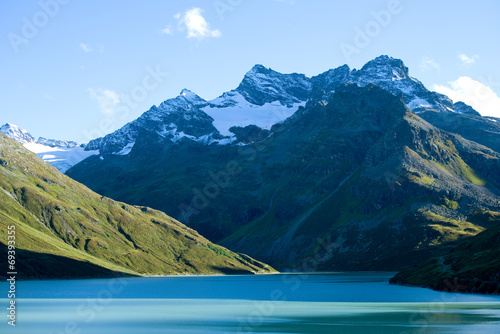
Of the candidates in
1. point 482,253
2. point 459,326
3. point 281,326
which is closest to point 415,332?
point 459,326

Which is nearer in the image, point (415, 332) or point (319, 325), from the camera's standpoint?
point (415, 332)

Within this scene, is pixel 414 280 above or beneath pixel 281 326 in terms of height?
beneath

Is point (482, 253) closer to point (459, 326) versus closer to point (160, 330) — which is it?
point (459, 326)

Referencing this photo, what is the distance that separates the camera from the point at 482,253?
170625 mm

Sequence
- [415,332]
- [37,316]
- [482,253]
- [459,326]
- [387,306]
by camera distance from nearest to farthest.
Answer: [415,332] → [459,326] → [37,316] → [387,306] → [482,253]

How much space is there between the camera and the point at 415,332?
77.3 m

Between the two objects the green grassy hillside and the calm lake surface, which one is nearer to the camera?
the calm lake surface

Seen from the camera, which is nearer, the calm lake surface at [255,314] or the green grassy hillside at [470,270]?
the calm lake surface at [255,314]

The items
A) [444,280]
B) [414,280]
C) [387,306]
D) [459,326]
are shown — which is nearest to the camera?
[459,326]

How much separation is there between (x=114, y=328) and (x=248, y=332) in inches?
867

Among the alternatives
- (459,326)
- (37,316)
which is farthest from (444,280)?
(37,316)

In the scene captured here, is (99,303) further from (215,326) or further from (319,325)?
(319,325)

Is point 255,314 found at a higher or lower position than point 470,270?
higher

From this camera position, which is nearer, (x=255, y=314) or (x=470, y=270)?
(x=255, y=314)
